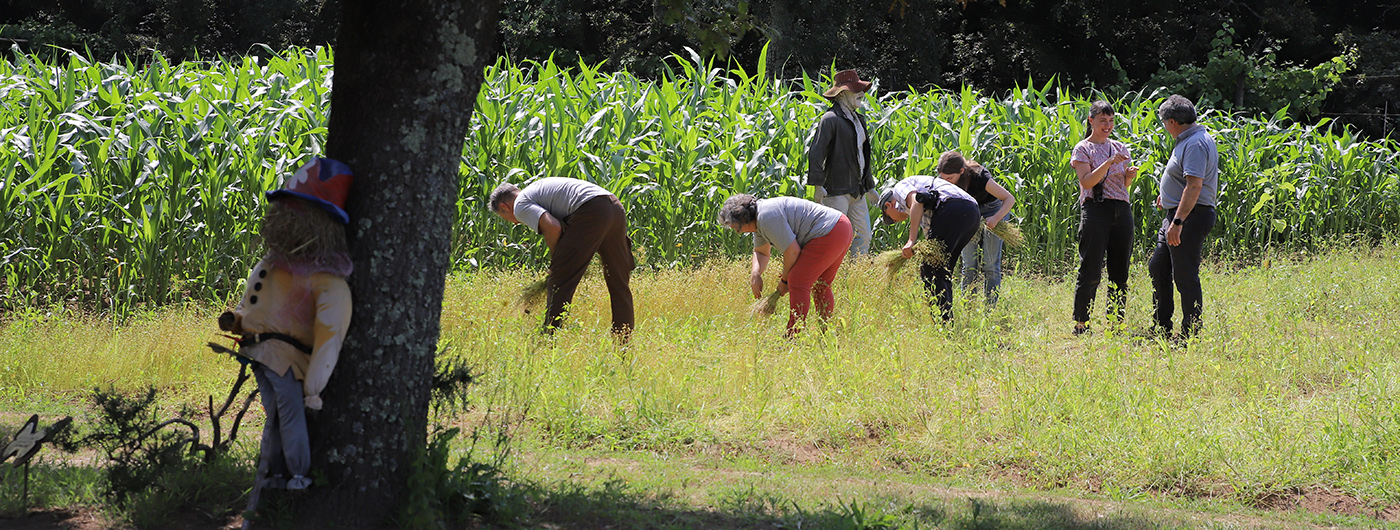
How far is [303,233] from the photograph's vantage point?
342 centimetres

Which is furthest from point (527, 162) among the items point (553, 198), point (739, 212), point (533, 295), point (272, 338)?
point (272, 338)

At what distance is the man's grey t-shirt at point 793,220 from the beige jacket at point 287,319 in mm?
3519

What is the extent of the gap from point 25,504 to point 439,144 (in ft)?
6.34

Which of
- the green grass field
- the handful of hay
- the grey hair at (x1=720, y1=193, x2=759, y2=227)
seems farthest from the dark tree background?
the green grass field

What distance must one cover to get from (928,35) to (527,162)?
49.0 ft

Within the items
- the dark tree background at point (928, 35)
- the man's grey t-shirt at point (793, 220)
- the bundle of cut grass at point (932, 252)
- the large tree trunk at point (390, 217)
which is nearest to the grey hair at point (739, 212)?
the man's grey t-shirt at point (793, 220)

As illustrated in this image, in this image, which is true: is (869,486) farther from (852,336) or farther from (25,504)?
(25,504)

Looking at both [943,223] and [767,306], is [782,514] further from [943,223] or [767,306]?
[943,223]

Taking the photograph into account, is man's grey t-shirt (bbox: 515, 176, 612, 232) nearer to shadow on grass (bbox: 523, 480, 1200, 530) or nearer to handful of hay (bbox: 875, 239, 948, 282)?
handful of hay (bbox: 875, 239, 948, 282)

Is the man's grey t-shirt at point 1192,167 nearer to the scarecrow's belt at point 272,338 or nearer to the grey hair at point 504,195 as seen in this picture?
the grey hair at point 504,195

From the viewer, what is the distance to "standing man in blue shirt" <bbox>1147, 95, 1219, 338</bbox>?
6629 millimetres

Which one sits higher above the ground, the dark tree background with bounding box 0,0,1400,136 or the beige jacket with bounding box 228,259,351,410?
the dark tree background with bounding box 0,0,1400,136

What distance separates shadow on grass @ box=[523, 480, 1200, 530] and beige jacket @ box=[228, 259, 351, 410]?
2.85 feet

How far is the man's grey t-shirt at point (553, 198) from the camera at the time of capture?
661 centimetres
